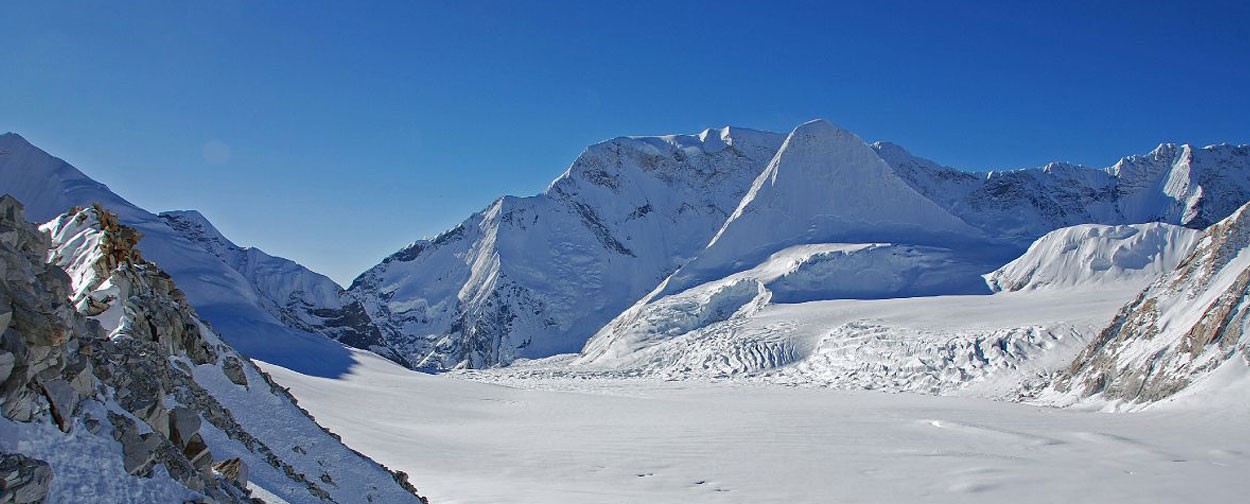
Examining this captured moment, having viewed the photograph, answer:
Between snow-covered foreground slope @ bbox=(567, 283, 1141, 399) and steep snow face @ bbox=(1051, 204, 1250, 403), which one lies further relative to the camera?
snow-covered foreground slope @ bbox=(567, 283, 1141, 399)

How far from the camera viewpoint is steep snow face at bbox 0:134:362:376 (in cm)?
4850

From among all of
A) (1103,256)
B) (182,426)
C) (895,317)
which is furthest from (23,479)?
(1103,256)

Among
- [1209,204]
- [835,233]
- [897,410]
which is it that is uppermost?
[1209,204]

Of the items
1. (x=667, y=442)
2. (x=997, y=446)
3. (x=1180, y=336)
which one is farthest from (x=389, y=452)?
(x=1180, y=336)

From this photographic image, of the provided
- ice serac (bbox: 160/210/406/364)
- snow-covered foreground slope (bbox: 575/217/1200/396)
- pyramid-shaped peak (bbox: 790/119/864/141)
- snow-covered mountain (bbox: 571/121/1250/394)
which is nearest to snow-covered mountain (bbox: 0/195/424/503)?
snow-covered foreground slope (bbox: 575/217/1200/396)

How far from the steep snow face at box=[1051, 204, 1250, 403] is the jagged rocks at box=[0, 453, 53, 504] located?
1574 inches

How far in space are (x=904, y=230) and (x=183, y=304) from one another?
333 ft

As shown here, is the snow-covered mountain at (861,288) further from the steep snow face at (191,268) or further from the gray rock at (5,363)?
the gray rock at (5,363)

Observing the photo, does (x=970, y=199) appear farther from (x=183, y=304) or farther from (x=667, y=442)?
(x=183, y=304)

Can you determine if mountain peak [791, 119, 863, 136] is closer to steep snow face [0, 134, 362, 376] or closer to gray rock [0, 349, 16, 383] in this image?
steep snow face [0, 134, 362, 376]

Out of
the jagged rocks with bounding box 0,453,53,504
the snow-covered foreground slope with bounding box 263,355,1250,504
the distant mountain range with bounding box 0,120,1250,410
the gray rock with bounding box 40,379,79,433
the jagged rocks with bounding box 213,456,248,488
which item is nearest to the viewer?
the jagged rocks with bounding box 0,453,53,504

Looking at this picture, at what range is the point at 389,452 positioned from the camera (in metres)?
20.7

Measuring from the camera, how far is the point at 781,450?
83.1ft

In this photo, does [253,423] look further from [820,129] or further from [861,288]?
[820,129]
